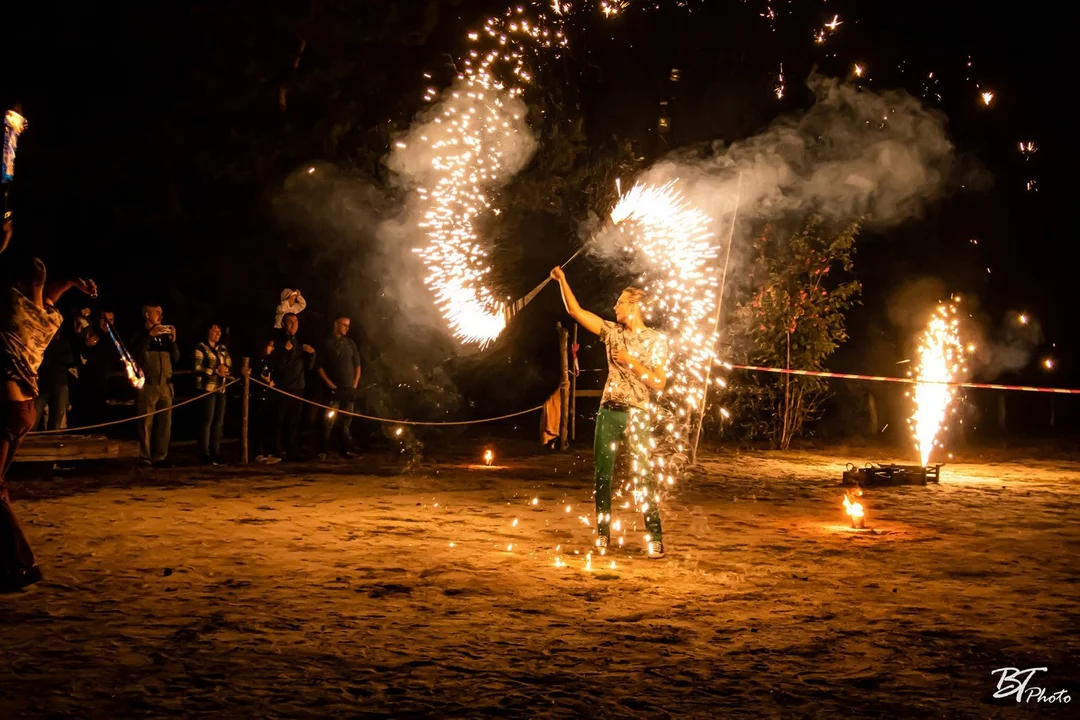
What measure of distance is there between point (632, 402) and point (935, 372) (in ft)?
41.7

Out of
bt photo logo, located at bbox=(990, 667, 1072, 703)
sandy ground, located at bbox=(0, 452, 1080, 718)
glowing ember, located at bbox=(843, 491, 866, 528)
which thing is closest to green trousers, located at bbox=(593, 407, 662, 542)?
sandy ground, located at bbox=(0, 452, 1080, 718)

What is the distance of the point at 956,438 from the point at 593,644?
17.3m

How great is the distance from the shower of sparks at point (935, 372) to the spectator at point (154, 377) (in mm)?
10762

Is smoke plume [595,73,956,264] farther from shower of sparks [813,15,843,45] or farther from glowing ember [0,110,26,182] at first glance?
glowing ember [0,110,26,182]

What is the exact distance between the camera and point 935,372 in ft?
61.1

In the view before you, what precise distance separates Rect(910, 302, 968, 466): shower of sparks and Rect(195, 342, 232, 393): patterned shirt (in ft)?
33.4

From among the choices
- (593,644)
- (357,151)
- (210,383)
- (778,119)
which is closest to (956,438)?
(778,119)

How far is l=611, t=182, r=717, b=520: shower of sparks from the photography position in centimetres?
1253

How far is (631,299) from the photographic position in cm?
802

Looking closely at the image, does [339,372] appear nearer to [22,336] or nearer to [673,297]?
[673,297]

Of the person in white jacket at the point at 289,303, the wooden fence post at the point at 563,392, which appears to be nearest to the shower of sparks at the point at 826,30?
the wooden fence post at the point at 563,392

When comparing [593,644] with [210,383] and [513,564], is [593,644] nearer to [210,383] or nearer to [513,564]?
[513,564]

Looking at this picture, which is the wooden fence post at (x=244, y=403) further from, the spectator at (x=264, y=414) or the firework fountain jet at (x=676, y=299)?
the firework fountain jet at (x=676, y=299)

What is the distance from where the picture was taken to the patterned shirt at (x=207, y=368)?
1371cm
